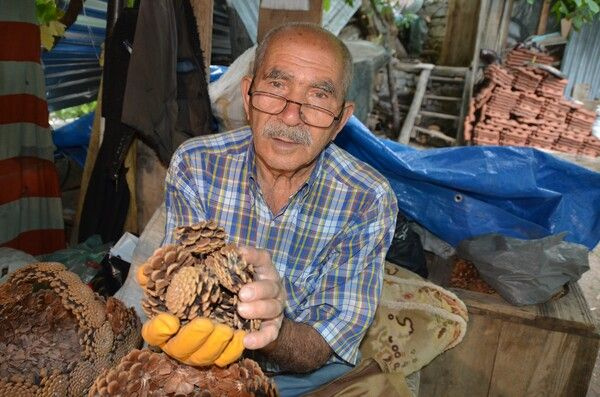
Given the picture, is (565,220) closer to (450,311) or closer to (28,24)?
(450,311)

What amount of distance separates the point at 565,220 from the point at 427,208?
0.88 meters

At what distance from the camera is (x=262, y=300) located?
98cm

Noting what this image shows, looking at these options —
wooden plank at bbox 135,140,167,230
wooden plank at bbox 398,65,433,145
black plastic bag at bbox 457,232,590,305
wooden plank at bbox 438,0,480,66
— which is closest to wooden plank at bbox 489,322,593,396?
black plastic bag at bbox 457,232,590,305

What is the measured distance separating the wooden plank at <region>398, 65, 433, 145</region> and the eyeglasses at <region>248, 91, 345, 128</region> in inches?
301

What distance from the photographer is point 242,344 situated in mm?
A: 954

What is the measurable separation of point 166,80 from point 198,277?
2055 mm

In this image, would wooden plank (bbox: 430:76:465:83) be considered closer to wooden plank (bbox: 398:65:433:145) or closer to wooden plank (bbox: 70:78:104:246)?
wooden plank (bbox: 398:65:433:145)

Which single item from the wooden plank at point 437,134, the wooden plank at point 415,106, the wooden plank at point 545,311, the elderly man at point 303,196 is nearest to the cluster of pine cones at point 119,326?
the elderly man at point 303,196

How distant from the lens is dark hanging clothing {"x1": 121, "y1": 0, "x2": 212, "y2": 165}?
2555 mm

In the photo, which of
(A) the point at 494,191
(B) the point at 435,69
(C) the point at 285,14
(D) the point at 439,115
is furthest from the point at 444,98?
(C) the point at 285,14

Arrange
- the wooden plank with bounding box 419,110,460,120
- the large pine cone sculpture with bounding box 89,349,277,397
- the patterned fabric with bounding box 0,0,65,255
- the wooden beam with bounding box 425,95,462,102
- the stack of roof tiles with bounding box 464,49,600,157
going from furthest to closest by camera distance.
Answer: the wooden beam with bounding box 425,95,462,102, the wooden plank with bounding box 419,110,460,120, the stack of roof tiles with bounding box 464,49,600,157, the patterned fabric with bounding box 0,0,65,255, the large pine cone sculpture with bounding box 89,349,277,397

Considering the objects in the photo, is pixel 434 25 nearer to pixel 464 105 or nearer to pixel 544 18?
pixel 544 18

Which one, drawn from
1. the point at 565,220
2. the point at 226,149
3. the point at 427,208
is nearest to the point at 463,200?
the point at 427,208

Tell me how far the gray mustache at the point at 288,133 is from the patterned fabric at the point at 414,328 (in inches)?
49.9
